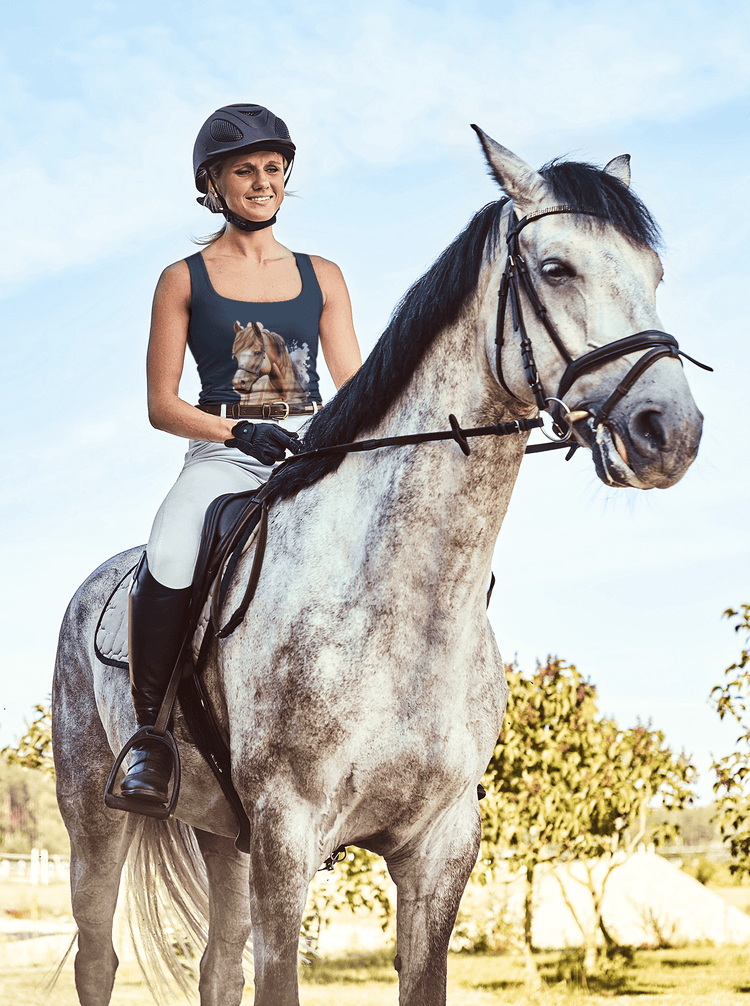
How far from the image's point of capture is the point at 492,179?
3104 millimetres

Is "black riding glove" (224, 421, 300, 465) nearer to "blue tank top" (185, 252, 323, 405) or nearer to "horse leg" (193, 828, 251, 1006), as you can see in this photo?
"blue tank top" (185, 252, 323, 405)

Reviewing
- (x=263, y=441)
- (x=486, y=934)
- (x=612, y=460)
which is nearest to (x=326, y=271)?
(x=263, y=441)

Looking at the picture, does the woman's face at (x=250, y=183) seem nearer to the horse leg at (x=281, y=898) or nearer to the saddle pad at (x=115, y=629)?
the saddle pad at (x=115, y=629)

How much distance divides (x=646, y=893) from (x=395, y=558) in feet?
39.7

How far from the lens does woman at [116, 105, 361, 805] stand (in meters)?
3.74

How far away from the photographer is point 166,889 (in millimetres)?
5223

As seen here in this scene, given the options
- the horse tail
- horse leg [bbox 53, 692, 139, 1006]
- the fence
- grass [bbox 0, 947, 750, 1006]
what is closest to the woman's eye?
horse leg [bbox 53, 692, 139, 1006]

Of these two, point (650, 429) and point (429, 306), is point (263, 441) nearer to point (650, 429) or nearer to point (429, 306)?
point (429, 306)

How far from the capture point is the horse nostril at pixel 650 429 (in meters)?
2.56

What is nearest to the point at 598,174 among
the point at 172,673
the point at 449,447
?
the point at 449,447

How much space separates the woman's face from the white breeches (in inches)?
36.5

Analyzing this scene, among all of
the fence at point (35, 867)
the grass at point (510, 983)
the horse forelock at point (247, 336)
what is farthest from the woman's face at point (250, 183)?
the fence at point (35, 867)

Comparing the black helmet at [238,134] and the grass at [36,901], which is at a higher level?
the black helmet at [238,134]

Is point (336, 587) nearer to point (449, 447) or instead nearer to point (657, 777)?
point (449, 447)
